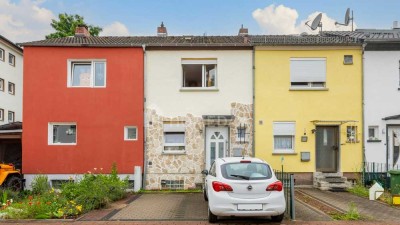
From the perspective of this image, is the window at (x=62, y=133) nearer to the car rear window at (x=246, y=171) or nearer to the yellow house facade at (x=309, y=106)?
the yellow house facade at (x=309, y=106)

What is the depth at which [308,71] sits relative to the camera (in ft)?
62.5

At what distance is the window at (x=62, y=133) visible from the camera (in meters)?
19.0

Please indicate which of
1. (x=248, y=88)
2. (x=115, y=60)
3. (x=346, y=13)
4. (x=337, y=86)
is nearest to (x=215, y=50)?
(x=248, y=88)

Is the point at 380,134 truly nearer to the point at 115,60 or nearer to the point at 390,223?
the point at 390,223

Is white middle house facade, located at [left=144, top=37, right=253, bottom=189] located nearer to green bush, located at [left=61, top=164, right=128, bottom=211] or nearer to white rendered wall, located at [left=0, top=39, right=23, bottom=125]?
green bush, located at [left=61, top=164, right=128, bottom=211]

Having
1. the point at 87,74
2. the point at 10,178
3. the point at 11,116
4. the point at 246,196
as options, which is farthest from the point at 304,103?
the point at 11,116

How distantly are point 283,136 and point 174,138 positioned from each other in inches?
194

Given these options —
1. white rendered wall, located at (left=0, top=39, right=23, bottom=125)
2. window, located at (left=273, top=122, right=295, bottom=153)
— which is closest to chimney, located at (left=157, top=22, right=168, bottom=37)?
window, located at (left=273, top=122, right=295, bottom=153)

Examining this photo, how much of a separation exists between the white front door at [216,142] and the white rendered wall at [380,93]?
6.29 metres

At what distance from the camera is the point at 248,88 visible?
748 inches

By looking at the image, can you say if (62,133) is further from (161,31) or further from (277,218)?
(277,218)

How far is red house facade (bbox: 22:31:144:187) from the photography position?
18750 millimetres

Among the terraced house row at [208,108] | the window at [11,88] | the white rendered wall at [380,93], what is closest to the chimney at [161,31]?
the terraced house row at [208,108]

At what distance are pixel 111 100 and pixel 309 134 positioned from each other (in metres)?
9.04
